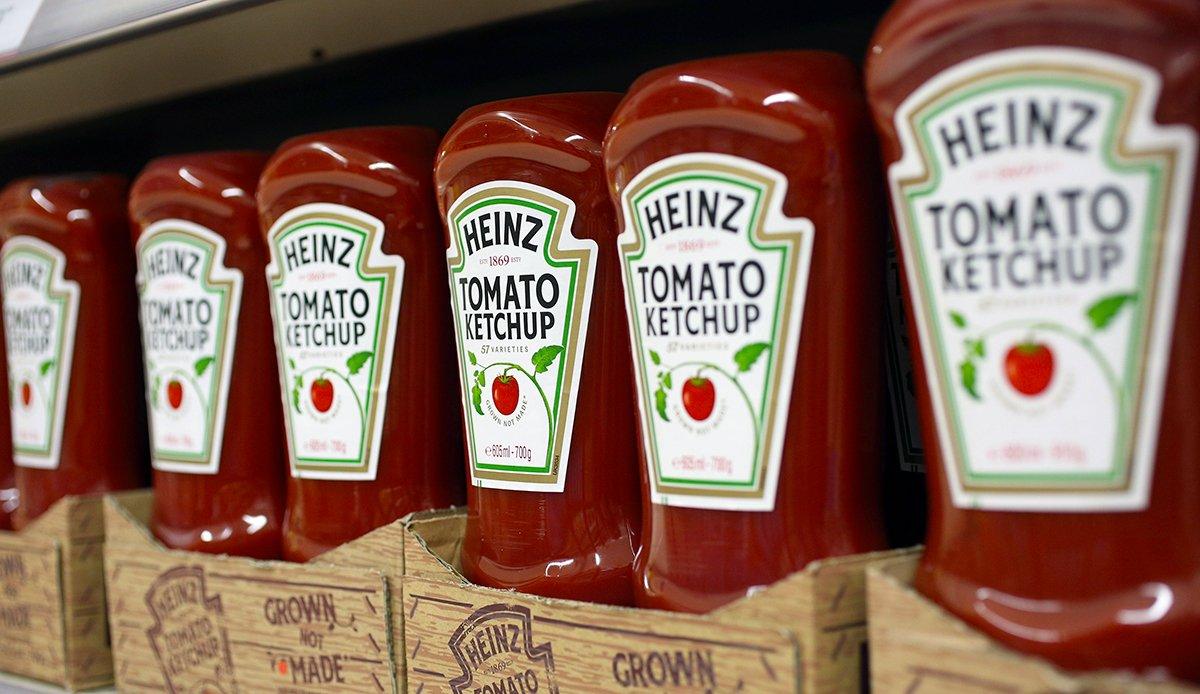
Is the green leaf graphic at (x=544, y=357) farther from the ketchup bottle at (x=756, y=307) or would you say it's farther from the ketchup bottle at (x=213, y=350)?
the ketchup bottle at (x=213, y=350)

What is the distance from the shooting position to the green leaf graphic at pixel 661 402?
2.65 ft

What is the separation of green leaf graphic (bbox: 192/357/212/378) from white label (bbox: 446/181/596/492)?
368 mm

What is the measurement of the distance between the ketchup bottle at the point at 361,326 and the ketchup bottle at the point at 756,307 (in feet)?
0.97

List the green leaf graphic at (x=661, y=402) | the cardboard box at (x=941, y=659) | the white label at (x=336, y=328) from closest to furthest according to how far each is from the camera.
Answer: the cardboard box at (x=941, y=659) < the green leaf graphic at (x=661, y=402) < the white label at (x=336, y=328)

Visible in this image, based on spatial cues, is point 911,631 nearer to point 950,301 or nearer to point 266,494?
point 950,301

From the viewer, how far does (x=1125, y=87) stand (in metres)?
0.61

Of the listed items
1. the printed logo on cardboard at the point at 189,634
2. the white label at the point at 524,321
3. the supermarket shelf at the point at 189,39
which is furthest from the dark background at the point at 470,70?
the printed logo on cardboard at the point at 189,634

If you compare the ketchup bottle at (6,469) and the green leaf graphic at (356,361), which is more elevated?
the green leaf graphic at (356,361)

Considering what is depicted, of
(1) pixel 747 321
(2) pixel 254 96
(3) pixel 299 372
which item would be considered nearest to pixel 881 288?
(1) pixel 747 321

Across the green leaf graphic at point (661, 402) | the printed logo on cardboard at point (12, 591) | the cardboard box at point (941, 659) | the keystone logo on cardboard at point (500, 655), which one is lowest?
the printed logo on cardboard at point (12, 591)

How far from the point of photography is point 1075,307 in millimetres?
623

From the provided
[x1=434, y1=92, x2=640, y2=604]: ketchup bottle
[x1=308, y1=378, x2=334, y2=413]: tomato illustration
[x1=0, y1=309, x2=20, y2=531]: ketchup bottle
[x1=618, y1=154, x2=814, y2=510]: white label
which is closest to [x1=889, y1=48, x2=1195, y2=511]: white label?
[x1=618, y1=154, x2=814, y2=510]: white label

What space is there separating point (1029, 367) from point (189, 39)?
0.97m

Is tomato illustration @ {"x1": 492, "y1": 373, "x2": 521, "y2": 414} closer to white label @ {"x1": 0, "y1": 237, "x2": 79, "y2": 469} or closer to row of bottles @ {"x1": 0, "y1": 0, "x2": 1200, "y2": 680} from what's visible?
row of bottles @ {"x1": 0, "y1": 0, "x2": 1200, "y2": 680}
